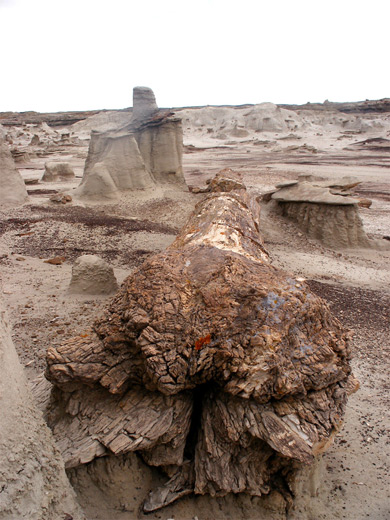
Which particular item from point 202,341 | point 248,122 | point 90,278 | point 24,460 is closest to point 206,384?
point 202,341

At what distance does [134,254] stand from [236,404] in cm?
476

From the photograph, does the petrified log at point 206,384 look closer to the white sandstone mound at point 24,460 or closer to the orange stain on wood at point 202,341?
the orange stain on wood at point 202,341


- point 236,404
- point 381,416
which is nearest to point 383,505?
point 381,416

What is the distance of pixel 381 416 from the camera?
9.66 feet

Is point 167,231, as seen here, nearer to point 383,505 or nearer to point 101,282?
point 101,282

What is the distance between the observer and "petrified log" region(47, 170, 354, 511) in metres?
1.89

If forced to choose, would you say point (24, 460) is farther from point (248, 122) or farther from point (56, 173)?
point (248, 122)

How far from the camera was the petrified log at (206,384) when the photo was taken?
6.21 feet

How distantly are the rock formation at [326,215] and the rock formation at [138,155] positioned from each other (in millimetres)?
3806

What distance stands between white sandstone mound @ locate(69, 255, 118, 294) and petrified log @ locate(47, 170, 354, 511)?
2478 mm

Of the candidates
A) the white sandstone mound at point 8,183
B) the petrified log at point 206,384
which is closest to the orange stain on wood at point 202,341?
the petrified log at point 206,384

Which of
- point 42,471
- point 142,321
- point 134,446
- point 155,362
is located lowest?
point 134,446

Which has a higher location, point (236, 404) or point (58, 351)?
point (58, 351)

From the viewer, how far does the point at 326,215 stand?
8.38 metres
